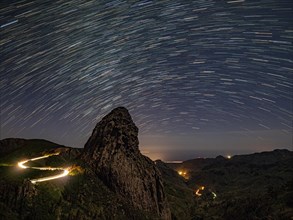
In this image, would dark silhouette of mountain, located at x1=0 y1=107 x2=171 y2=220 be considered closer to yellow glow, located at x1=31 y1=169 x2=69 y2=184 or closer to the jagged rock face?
the jagged rock face

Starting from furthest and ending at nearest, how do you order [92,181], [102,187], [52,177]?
[102,187] < [92,181] < [52,177]

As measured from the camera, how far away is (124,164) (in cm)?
10894

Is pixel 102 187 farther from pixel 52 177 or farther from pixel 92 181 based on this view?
pixel 52 177

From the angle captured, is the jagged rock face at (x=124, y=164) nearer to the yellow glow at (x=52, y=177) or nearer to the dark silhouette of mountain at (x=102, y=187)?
the dark silhouette of mountain at (x=102, y=187)

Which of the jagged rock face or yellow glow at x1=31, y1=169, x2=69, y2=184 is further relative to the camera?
the jagged rock face

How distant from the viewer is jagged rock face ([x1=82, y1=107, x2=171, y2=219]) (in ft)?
341

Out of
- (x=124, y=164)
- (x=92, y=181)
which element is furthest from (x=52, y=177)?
(x=124, y=164)

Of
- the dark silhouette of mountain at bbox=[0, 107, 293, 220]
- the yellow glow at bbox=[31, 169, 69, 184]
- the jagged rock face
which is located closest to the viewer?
the dark silhouette of mountain at bbox=[0, 107, 293, 220]

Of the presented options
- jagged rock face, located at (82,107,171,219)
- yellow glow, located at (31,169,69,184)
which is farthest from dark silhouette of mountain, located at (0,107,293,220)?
yellow glow, located at (31,169,69,184)

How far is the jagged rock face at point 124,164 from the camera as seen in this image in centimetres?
10406

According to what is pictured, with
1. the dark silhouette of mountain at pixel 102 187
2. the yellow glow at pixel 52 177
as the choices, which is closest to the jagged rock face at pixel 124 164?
the dark silhouette of mountain at pixel 102 187

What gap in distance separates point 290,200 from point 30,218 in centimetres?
9560

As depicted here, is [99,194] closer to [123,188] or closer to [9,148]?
[123,188]

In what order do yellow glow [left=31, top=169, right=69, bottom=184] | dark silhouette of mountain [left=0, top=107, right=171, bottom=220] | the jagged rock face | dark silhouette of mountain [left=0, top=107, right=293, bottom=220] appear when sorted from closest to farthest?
dark silhouette of mountain [left=0, top=107, right=171, bottom=220] < dark silhouette of mountain [left=0, top=107, right=293, bottom=220] < yellow glow [left=31, top=169, right=69, bottom=184] < the jagged rock face
